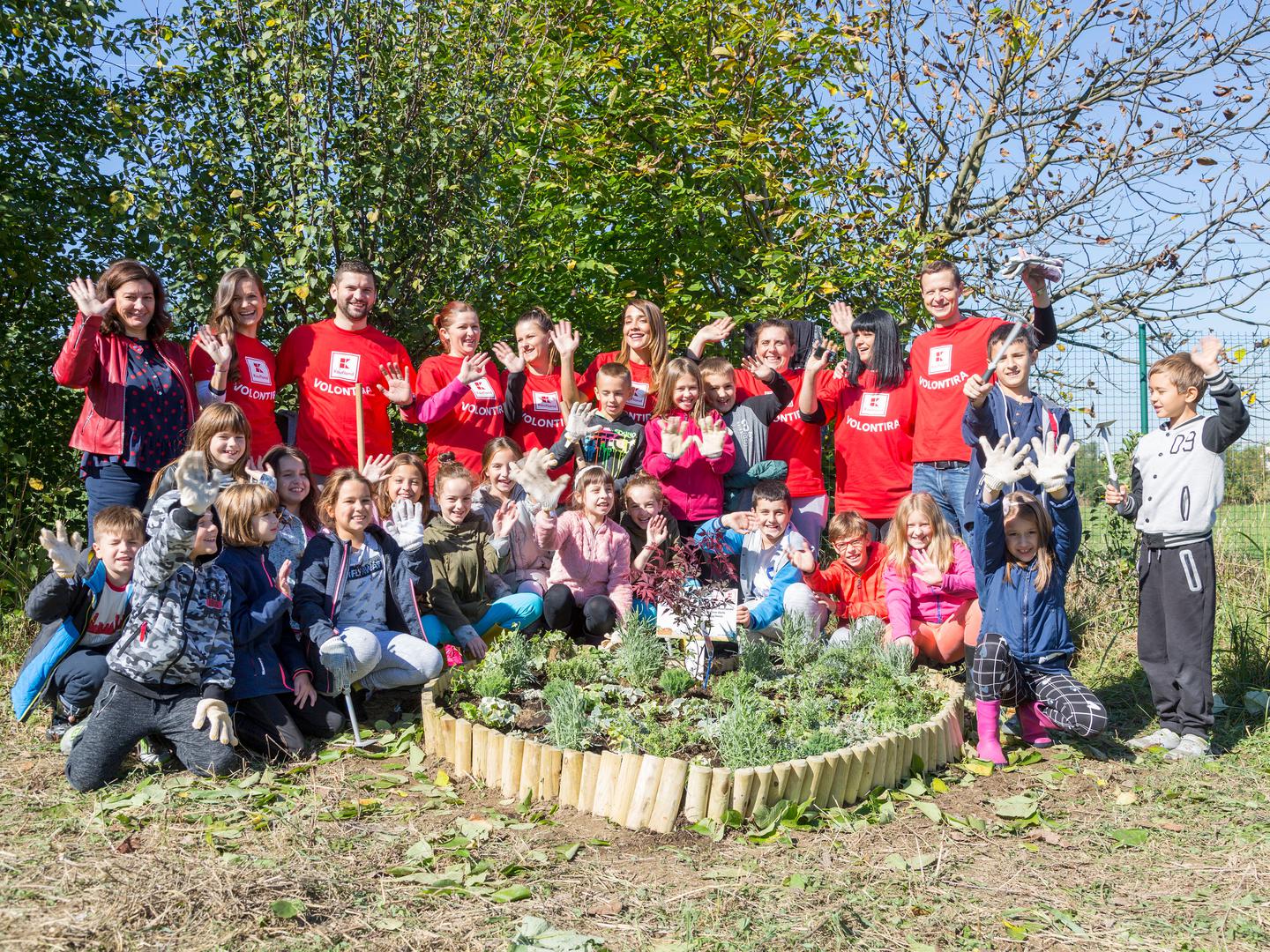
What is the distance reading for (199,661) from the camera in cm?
434

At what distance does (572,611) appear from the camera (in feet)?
19.6

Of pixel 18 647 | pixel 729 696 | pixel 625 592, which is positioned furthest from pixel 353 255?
pixel 729 696

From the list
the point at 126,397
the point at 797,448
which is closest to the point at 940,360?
the point at 797,448

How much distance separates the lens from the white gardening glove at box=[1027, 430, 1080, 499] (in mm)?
4691

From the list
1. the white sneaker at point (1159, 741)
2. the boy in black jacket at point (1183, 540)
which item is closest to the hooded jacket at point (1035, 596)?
the boy in black jacket at point (1183, 540)

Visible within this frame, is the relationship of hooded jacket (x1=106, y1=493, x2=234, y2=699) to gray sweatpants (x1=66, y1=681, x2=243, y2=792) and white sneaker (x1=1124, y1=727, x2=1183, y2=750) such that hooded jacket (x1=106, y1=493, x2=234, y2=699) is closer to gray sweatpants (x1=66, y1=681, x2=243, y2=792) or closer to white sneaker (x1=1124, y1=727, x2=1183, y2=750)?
gray sweatpants (x1=66, y1=681, x2=243, y2=792)

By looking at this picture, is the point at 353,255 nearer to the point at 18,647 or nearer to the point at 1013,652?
the point at 18,647

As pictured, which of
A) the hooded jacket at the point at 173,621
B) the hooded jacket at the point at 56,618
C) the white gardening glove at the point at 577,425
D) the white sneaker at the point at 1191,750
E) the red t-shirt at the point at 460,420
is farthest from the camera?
the red t-shirt at the point at 460,420

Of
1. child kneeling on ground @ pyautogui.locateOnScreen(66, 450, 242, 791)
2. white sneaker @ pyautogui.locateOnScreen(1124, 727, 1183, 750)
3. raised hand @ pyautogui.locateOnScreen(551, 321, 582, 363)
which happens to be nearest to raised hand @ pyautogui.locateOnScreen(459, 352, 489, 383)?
raised hand @ pyautogui.locateOnScreen(551, 321, 582, 363)

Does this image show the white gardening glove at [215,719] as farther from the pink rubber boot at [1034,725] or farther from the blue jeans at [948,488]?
the blue jeans at [948,488]

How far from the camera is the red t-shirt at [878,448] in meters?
6.41

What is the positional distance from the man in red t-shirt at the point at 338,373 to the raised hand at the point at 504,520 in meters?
0.93

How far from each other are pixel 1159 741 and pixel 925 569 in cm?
146

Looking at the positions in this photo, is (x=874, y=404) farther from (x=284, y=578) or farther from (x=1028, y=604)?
(x=284, y=578)
